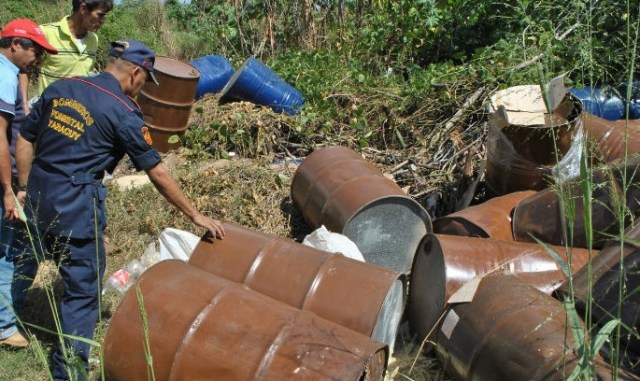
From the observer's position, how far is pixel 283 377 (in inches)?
86.4

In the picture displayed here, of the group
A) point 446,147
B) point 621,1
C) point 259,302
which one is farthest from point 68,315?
point 621,1

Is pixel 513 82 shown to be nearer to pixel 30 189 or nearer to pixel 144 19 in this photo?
pixel 30 189

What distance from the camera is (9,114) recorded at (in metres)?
2.96

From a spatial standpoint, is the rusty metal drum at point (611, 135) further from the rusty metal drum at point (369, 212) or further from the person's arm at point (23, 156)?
the person's arm at point (23, 156)

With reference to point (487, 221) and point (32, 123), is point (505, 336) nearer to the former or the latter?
point (487, 221)

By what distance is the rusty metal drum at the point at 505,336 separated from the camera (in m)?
2.18

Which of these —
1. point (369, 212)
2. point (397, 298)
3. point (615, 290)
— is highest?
point (615, 290)

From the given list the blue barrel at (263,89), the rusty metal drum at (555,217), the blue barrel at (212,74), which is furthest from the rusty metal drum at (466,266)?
the blue barrel at (212,74)

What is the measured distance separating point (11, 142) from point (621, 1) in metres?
4.31

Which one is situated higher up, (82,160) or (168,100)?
(82,160)

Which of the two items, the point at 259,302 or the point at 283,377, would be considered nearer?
the point at 283,377

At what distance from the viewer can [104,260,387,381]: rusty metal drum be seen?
7.29 feet

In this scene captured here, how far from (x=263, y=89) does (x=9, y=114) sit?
10.9ft

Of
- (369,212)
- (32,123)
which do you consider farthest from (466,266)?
(32,123)
